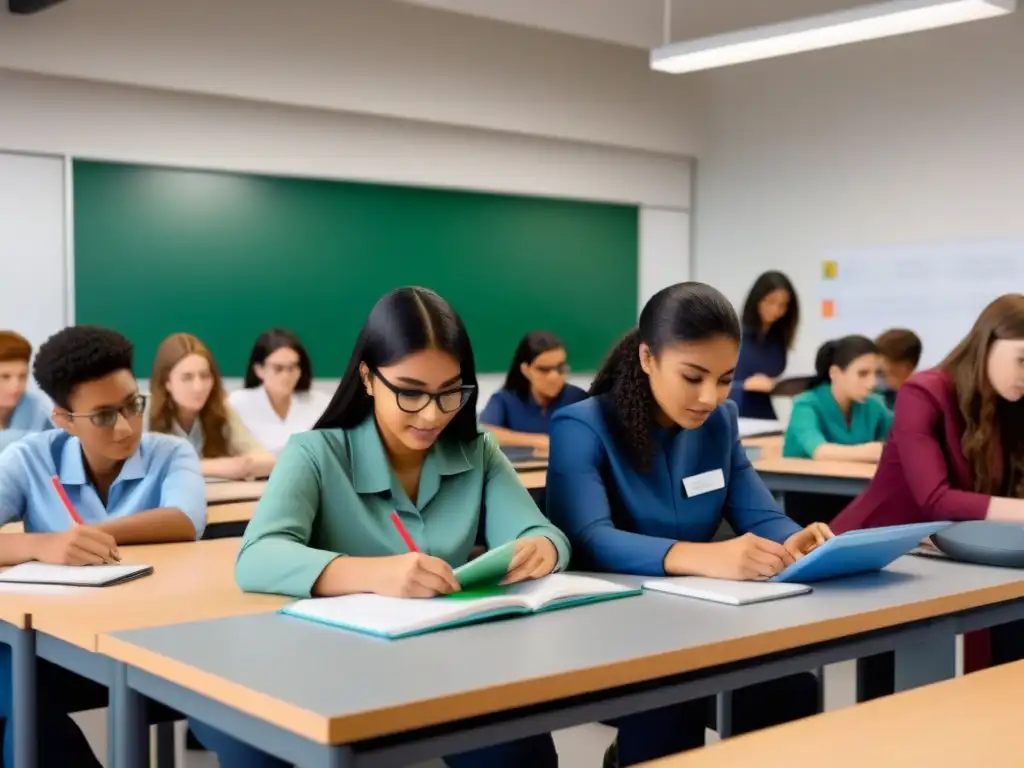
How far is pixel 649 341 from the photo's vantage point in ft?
7.04

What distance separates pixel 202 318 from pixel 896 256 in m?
4.08

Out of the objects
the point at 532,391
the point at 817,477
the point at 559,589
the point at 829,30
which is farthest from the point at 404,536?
the point at 829,30

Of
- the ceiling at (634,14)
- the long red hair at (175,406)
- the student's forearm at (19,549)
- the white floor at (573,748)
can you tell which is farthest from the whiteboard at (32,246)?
the student's forearm at (19,549)

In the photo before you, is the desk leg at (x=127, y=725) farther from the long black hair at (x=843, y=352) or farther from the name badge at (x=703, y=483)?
the long black hair at (x=843, y=352)

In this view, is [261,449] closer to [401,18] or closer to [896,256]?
[401,18]

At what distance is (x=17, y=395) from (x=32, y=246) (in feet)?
5.31

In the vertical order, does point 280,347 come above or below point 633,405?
above

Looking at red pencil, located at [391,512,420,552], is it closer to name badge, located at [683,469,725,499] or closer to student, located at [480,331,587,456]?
name badge, located at [683,469,725,499]

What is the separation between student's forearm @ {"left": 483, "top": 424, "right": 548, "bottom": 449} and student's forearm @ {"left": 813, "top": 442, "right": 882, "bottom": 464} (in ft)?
3.59

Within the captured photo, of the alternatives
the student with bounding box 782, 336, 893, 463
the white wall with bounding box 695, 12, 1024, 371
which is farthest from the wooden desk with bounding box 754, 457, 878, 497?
the white wall with bounding box 695, 12, 1024, 371

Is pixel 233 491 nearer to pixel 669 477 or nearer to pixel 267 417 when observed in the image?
pixel 267 417

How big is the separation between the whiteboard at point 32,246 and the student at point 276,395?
128 centimetres

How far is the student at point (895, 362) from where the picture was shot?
548 centimetres

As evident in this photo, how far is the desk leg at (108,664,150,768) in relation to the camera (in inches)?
60.0
